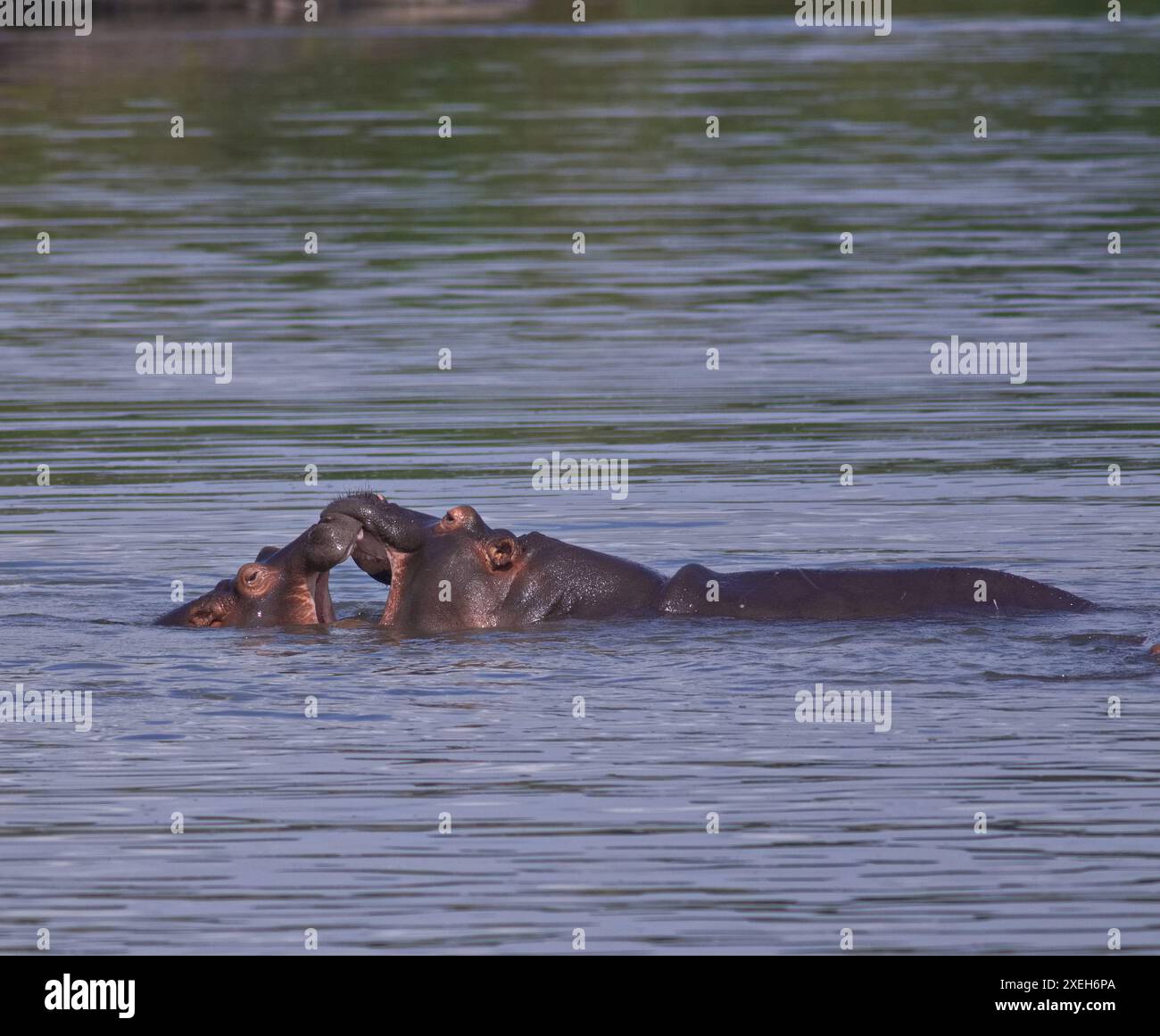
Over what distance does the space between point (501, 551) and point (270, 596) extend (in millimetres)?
1234

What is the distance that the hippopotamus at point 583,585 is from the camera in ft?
41.9

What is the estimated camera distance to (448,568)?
42.5ft

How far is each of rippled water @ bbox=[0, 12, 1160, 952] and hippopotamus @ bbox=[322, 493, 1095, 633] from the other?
178mm

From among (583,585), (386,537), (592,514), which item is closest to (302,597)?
(386,537)

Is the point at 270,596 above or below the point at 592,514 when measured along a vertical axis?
below

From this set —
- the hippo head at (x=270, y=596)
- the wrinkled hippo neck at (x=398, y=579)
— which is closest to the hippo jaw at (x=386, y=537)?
the wrinkled hippo neck at (x=398, y=579)

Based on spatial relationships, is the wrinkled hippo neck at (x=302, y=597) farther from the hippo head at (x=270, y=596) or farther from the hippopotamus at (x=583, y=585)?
the hippopotamus at (x=583, y=585)

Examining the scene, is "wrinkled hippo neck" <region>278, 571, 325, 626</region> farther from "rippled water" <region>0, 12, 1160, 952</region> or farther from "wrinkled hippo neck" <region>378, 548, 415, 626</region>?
"wrinkled hippo neck" <region>378, 548, 415, 626</region>

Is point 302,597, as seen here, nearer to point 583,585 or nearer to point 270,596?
point 270,596

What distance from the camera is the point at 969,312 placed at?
23.1 metres

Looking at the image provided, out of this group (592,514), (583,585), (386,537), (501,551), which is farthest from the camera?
(592,514)

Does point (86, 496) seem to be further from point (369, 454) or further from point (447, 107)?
point (447, 107)

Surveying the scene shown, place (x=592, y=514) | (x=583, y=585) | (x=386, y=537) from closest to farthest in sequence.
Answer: (x=386, y=537)
(x=583, y=585)
(x=592, y=514)

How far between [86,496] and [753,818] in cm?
Answer: 808
